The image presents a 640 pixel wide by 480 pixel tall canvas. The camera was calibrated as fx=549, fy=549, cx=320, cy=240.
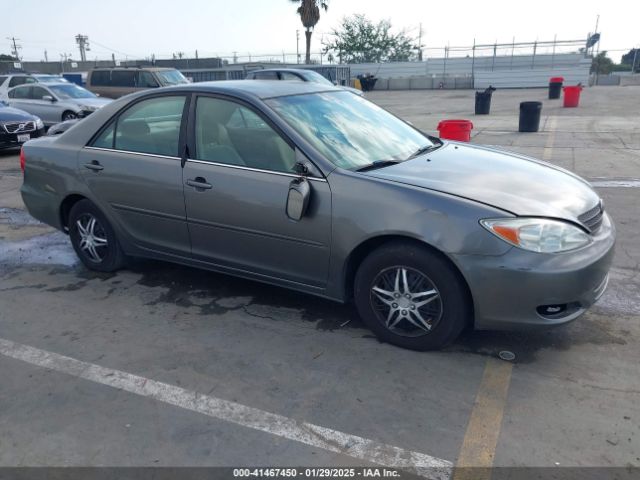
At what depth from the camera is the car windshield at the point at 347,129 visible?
146 inches

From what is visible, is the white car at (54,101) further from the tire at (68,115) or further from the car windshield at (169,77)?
the car windshield at (169,77)

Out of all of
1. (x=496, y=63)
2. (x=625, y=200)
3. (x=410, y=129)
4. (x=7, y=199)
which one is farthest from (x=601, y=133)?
(x=496, y=63)

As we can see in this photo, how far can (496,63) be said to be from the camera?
36625 mm

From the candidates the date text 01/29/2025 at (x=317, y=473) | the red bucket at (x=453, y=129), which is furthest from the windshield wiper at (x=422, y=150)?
the red bucket at (x=453, y=129)

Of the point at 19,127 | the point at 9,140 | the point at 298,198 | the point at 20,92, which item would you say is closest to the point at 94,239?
the point at 298,198

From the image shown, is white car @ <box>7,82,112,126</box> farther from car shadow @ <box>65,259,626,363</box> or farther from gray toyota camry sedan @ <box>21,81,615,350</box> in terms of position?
car shadow @ <box>65,259,626,363</box>

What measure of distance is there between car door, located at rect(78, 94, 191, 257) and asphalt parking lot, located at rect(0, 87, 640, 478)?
545 mm

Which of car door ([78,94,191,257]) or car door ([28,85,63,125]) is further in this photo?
car door ([28,85,63,125])

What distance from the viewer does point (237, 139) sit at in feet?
12.9

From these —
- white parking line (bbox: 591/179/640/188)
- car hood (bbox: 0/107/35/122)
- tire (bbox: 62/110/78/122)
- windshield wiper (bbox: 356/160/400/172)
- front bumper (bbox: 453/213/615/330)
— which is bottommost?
white parking line (bbox: 591/179/640/188)

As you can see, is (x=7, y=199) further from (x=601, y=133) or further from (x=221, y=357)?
(x=601, y=133)

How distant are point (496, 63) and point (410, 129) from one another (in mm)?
35543

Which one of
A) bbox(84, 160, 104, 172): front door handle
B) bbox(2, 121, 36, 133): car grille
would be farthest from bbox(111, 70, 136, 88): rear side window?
bbox(84, 160, 104, 172): front door handle

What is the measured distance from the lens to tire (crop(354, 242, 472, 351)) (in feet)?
10.5
